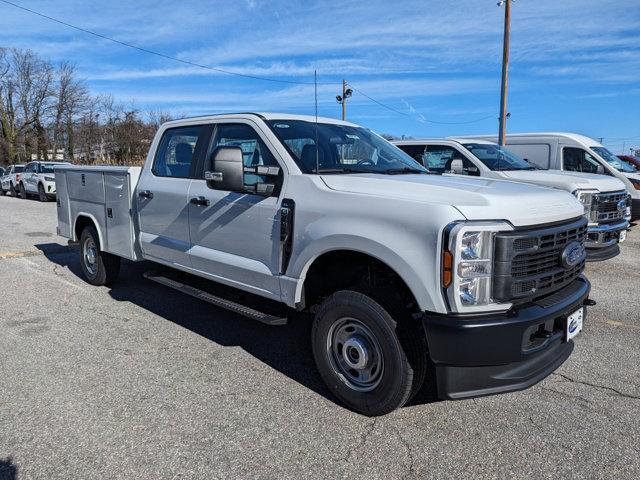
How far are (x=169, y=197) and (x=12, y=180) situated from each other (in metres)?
23.5

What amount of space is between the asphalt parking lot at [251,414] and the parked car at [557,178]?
2.06 metres

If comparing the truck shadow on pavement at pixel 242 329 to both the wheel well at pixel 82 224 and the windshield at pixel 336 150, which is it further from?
the windshield at pixel 336 150

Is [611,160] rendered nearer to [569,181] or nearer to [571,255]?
[569,181]

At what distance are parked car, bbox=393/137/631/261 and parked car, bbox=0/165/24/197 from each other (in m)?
20.8

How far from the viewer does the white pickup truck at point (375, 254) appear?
280 cm

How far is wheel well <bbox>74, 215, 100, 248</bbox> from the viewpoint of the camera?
655 centimetres

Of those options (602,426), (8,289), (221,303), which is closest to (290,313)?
(221,303)

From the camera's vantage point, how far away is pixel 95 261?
21.6 feet

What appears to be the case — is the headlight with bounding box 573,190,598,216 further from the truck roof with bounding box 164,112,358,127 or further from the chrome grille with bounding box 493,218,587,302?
the chrome grille with bounding box 493,218,587,302

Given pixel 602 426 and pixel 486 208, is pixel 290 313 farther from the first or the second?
pixel 602 426

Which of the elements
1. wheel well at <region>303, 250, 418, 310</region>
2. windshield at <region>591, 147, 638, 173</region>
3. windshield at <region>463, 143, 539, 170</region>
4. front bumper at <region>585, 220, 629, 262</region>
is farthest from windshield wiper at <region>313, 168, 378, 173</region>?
windshield at <region>591, 147, 638, 173</region>

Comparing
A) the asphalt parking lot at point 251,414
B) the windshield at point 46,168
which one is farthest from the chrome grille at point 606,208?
the windshield at point 46,168

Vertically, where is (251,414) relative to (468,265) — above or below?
below

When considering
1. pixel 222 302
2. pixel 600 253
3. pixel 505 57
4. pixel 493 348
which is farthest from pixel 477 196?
pixel 505 57
